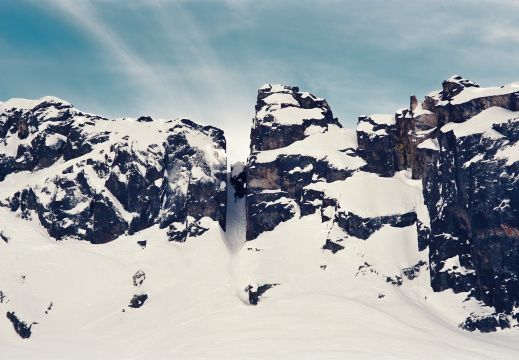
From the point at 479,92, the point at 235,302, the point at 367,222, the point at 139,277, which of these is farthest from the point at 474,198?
the point at 139,277

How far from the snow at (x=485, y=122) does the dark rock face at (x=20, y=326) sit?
113238mm

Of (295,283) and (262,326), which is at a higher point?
(295,283)

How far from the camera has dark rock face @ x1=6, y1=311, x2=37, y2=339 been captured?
164625mm

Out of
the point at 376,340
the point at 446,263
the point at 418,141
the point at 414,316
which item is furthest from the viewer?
the point at 418,141

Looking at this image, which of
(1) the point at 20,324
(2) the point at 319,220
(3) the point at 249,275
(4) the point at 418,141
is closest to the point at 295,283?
(3) the point at 249,275

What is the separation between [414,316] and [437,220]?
2836cm

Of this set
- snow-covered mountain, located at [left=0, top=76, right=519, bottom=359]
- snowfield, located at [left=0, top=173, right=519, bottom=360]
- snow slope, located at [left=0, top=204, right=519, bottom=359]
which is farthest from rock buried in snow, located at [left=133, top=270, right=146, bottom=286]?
snow slope, located at [left=0, top=204, right=519, bottom=359]

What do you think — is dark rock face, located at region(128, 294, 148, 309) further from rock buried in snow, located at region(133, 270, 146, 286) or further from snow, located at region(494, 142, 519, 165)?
snow, located at region(494, 142, 519, 165)

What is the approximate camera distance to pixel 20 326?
166 m

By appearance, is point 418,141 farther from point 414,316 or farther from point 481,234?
point 414,316

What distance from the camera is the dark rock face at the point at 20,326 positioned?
6481 inches

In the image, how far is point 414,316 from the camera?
152000 millimetres

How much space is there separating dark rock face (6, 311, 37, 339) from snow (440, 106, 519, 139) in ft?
372

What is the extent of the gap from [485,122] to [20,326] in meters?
122
